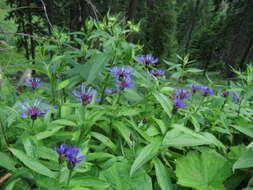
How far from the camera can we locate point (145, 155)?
40.9 inches

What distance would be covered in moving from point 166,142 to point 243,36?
955 cm

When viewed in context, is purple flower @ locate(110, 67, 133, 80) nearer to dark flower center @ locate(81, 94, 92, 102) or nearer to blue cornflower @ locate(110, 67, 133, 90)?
blue cornflower @ locate(110, 67, 133, 90)

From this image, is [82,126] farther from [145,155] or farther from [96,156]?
[145,155]

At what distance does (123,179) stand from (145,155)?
0.16 meters

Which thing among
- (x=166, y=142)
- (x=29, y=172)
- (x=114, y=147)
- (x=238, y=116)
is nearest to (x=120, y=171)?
(x=114, y=147)

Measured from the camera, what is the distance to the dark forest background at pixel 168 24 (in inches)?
305

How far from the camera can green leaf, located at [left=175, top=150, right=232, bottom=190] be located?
3.75 ft

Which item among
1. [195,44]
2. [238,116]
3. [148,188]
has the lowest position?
[195,44]

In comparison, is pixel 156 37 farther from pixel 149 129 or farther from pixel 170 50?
pixel 149 129

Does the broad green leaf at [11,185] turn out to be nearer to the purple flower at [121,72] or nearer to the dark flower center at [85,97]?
the dark flower center at [85,97]

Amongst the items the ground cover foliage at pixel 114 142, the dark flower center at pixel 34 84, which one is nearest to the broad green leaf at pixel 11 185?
the ground cover foliage at pixel 114 142

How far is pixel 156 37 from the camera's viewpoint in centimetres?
1791

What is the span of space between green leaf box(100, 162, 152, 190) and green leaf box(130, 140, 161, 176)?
65mm

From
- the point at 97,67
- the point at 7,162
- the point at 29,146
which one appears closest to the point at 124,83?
the point at 97,67
